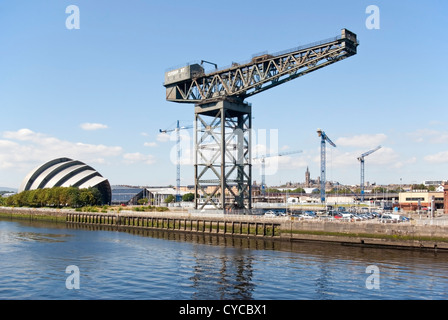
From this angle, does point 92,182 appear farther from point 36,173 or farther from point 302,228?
point 302,228

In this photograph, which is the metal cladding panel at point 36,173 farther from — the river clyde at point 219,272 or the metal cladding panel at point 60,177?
the river clyde at point 219,272

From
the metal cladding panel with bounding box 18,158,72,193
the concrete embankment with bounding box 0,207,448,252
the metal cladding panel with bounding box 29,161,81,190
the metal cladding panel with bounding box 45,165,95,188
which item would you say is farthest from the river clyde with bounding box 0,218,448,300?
the metal cladding panel with bounding box 18,158,72,193


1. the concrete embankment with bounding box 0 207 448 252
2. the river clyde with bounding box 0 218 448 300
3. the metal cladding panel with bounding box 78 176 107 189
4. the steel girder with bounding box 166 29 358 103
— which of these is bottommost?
the river clyde with bounding box 0 218 448 300

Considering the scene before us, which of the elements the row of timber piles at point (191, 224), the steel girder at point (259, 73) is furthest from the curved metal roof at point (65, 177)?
the steel girder at point (259, 73)

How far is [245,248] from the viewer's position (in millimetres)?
54625

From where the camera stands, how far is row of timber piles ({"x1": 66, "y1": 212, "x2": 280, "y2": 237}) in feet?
215

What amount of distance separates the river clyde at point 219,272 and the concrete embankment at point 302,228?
1.88 metres

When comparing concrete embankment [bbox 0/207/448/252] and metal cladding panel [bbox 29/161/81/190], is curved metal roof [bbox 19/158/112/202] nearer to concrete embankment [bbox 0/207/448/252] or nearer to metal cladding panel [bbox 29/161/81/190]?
metal cladding panel [bbox 29/161/81/190]

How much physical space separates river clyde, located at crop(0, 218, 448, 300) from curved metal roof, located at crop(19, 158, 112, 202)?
107 m

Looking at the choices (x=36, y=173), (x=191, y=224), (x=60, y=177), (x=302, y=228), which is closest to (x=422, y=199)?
(x=302, y=228)
